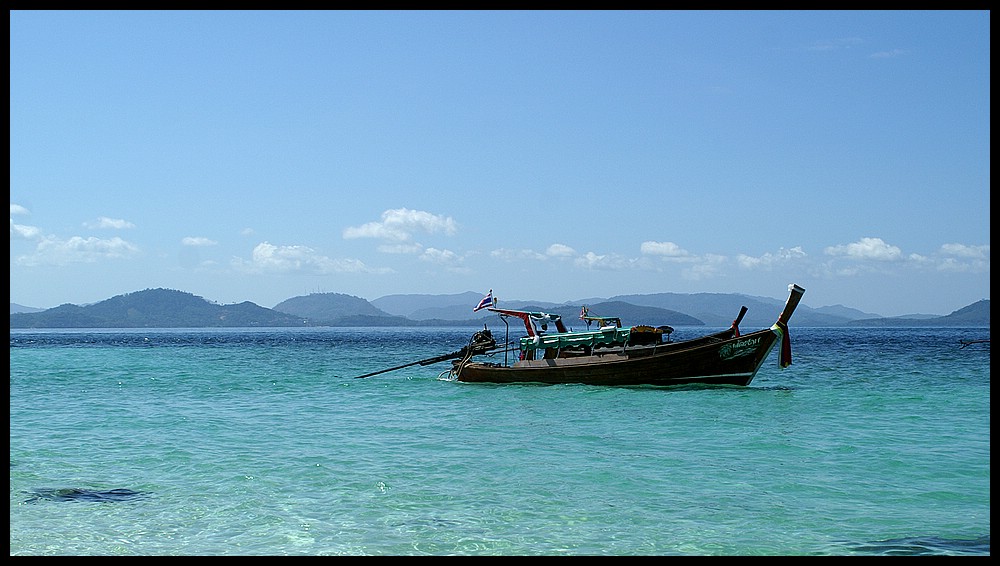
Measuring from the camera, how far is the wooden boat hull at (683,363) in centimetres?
3534

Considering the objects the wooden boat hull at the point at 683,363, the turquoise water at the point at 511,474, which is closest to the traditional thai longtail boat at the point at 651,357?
the wooden boat hull at the point at 683,363

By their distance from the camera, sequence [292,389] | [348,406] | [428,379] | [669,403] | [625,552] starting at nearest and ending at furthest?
[625,552]
[669,403]
[348,406]
[292,389]
[428,379]

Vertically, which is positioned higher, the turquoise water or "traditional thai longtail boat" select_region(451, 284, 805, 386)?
"traditional thai longtail boat" select_region(451, 284, 805, 386)

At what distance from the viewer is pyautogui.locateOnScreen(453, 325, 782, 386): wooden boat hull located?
35344mm

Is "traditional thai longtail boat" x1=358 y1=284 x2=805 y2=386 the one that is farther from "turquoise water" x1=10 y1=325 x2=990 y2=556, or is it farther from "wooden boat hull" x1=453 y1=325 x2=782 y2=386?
"turquoise water" x1=10 y1=325 x2=990 y2=556

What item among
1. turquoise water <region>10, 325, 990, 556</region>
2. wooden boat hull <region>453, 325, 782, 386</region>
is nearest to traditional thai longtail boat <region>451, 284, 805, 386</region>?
wooden boat hull <region>453, 325, 782, 386</region>

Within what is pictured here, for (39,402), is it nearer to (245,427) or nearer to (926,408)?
(245,427)

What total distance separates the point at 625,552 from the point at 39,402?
102 feet

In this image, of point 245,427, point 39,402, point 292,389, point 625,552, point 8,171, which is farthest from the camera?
point 292,389

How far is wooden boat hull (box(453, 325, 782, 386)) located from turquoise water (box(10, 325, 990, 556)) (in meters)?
0.83

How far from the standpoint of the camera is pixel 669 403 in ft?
101

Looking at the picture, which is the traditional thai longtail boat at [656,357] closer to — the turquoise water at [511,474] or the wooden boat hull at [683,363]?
the wooden boat hull at [683,363]

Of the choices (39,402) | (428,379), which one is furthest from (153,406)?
(428,379)

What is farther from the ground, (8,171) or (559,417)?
(8,171)
